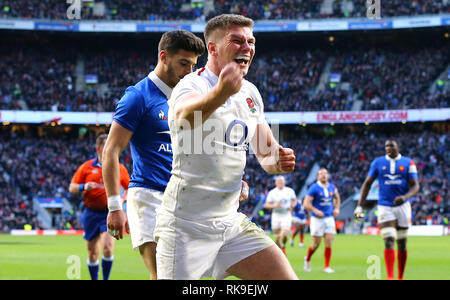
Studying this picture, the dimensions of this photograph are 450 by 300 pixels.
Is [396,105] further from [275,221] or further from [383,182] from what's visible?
[383,182]

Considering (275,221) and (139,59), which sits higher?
(139,59)

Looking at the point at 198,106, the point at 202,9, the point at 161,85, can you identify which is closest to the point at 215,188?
the point at 198,106

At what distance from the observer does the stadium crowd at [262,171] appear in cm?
3991

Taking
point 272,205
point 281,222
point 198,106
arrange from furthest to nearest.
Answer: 1. point 272,205
2. point 281,222
3. point 198,106

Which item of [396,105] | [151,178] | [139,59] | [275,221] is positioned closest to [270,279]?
[151,178]

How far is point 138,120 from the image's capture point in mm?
5023

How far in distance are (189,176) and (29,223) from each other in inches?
1504

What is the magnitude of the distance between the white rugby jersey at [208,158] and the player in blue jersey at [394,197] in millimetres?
7630

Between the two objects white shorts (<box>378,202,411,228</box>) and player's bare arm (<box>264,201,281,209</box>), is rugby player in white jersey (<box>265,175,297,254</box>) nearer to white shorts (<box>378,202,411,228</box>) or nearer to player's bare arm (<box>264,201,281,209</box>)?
player's bare arm (<box>264,201,281,209</box>)

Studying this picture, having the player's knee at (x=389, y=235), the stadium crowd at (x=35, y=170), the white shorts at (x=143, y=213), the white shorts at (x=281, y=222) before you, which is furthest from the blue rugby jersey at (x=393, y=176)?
the stadium crowd at (x=35, y=170)

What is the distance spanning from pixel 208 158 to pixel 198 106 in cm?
59

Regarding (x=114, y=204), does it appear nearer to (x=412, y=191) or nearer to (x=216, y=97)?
(x=216, y=97)

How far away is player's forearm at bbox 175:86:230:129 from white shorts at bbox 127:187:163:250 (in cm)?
171

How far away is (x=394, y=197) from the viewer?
1139cm
